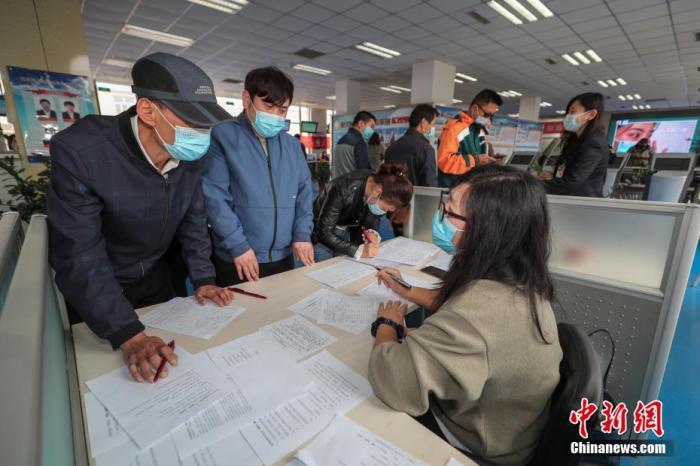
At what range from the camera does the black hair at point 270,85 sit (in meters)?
1.35

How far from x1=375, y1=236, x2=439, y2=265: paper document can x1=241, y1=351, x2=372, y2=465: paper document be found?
92 cm

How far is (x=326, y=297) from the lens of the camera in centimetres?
121

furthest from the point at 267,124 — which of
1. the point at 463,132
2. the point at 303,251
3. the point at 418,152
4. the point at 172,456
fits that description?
the point at 463,132

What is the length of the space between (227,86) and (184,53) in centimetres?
304

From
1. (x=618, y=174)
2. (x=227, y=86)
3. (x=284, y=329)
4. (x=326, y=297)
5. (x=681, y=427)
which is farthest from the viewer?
(x=227, y=86)

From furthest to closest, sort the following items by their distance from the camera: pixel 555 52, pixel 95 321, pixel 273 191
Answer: pixel 555 52 → pixel 273 191 → pixel 95 321

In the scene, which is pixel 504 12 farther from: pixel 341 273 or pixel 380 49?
pixel 341 273

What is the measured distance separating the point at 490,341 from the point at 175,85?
1.00m

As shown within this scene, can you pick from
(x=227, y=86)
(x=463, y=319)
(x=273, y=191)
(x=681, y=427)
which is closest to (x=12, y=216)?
(x=273, y=191)

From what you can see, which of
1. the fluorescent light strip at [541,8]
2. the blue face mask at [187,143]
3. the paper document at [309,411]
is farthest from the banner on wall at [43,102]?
the fluorescent light strip at [541,8]

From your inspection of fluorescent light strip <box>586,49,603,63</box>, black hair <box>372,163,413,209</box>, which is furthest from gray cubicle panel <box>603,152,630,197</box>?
black hair <box>372,163,413,209</box>

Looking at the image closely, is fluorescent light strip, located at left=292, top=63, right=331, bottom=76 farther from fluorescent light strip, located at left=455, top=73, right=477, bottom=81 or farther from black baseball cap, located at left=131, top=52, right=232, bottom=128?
black baseball cap, located at left=131, top=52, right=232, bottom=128

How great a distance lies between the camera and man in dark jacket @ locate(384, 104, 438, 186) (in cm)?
263

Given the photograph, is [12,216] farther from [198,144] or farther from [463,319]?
[463,319]
